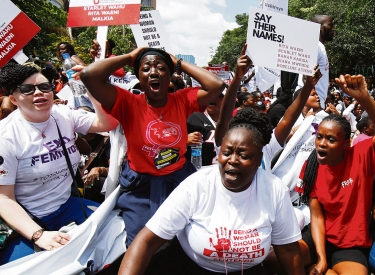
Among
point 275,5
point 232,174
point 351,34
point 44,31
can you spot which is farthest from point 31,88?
point 351,34

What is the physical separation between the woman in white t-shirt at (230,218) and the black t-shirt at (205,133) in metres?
1.21

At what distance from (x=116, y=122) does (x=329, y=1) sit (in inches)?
1037

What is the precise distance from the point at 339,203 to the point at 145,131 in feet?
4.96

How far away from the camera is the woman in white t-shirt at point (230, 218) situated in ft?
6.78

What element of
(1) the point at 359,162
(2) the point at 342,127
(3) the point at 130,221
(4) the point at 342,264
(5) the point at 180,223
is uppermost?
(2) the point at 342,127

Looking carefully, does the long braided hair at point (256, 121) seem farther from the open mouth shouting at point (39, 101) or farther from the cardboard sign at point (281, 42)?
the open mouth shouting at point (39, 101)

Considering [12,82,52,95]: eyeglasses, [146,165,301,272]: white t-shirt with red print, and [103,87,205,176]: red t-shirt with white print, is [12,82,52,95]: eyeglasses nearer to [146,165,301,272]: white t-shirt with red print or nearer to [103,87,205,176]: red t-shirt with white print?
[103,87,205,176]: red t-shirt with white print

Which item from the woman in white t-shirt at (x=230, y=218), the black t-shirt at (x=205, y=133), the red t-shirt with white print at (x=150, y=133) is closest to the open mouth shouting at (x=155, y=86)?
the red t-shirt with white print at (x=150, y=133)

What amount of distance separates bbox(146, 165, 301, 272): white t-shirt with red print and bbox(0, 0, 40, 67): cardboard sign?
2.63 m

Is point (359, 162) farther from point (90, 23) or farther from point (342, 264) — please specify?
point (90, 23)

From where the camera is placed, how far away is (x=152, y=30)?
4.91m

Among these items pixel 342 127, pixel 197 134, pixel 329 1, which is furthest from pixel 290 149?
pixel 329 1

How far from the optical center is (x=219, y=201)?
7.08ft

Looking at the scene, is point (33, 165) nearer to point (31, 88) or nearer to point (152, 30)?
point (31, 88)
